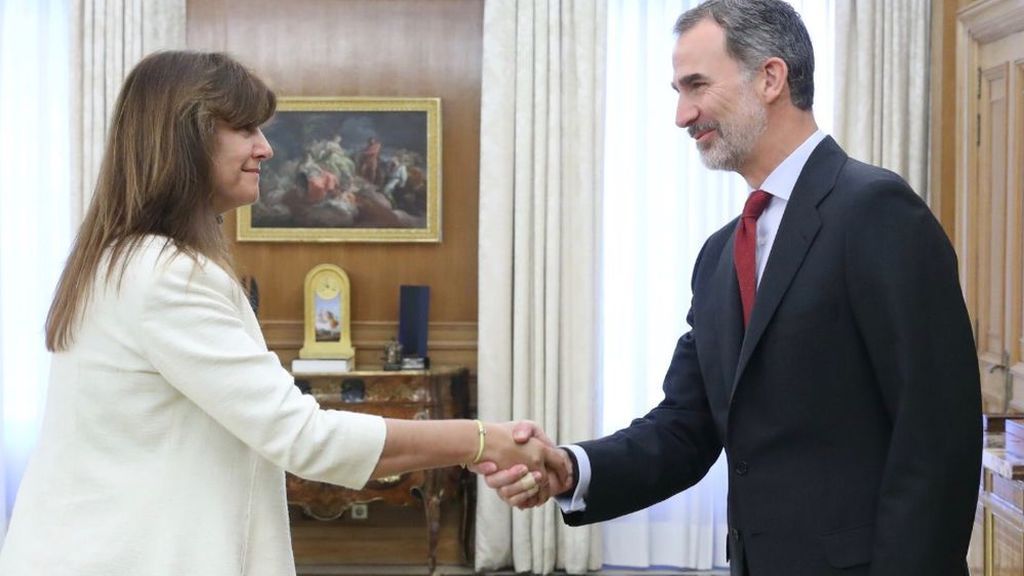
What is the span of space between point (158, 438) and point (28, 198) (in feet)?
14.8

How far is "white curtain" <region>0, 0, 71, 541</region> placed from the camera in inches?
236

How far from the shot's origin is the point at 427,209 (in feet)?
19.5

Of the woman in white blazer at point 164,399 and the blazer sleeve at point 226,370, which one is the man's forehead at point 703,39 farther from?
the blazer sleeve at point 226,370

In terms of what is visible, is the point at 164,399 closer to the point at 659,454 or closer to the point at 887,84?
the point at 659,454

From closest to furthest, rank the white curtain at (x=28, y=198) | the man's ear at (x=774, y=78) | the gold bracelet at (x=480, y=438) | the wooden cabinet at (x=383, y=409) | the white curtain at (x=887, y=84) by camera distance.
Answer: the man's ear at (x=774, y=78), the gold bracelet at (x=480, y=438), the wooden cabinet at (x=383, y=409), the white curtain at (x=887, y=84), the white curtain at (x=28, y=198)

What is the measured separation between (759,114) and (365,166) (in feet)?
12.8

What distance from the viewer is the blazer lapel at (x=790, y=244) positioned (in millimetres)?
2014

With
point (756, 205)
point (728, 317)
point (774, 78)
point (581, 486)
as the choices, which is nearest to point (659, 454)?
point (581, 486)

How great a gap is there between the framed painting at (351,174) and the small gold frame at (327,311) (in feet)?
0.74

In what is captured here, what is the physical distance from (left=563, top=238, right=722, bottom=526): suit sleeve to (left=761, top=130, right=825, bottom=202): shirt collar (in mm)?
499

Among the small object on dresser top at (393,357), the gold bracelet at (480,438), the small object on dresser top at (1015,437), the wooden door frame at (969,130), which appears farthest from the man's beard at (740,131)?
the small object on dresser top at (393,357)

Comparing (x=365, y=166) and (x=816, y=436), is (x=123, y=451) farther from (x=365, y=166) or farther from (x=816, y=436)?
(x=365, y=166)

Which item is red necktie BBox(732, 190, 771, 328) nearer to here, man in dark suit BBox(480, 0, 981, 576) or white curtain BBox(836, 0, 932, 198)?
man in dark suit BBox(480, 0, 981, 576)

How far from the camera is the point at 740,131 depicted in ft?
7.47
